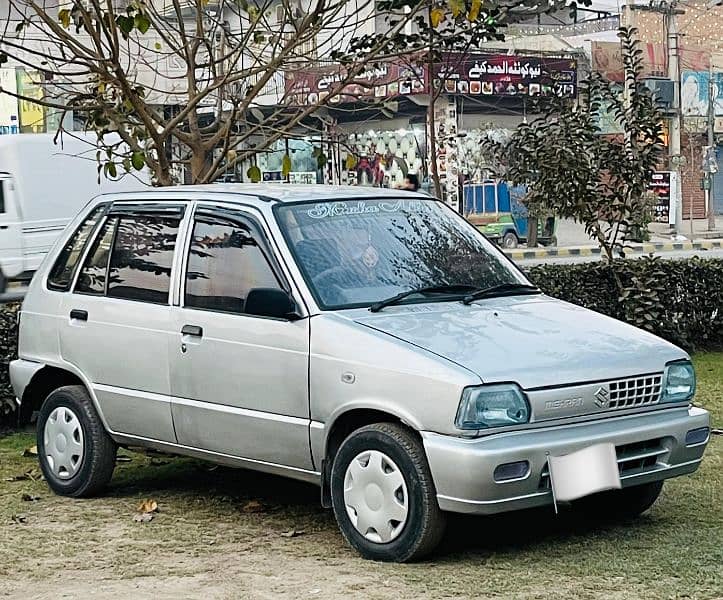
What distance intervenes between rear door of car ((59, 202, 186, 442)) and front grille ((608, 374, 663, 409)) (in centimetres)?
229

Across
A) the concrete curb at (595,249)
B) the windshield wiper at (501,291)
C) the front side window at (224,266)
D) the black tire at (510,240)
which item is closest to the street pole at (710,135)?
the concrete curb at (595,249)

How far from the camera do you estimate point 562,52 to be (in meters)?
33.5

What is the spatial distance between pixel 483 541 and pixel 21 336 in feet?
10.2

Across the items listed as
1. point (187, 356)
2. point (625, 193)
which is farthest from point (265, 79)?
point (625, 193)

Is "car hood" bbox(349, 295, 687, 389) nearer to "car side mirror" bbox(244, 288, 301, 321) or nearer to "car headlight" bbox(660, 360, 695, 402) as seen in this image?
"car headlight" bbox(660, 360, 695, 402)

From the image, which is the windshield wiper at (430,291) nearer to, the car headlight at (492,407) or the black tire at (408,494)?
the black tire at (408,494)

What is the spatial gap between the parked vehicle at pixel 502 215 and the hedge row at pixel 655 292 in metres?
18.4

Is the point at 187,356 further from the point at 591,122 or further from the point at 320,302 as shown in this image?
the point at 591,122

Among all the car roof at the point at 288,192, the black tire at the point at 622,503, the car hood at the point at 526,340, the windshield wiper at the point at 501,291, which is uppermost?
the car roof at the point at 288,192

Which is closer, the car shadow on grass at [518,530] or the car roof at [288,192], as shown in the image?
the car shadow on grass at [518,530]

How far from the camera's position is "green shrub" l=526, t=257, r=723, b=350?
12.7m

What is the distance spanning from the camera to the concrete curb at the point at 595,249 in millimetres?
29739

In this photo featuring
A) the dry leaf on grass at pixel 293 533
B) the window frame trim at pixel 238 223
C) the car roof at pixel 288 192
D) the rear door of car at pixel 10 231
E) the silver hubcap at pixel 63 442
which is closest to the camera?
the window frame trim at pixel 238 223

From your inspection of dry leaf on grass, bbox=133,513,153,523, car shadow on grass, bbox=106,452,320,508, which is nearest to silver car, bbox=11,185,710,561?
dry leaf on grass, bbox=133,513,153,523
